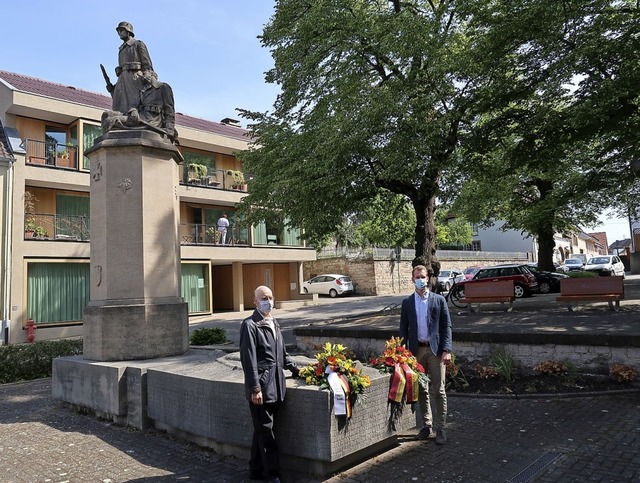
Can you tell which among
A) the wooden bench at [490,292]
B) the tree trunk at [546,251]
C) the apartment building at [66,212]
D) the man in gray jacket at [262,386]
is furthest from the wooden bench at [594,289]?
the tree trunk at [546,251]

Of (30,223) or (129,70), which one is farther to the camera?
(30,223)

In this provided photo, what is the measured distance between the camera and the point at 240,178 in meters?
29.5

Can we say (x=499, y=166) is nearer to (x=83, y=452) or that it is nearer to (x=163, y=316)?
(x=163, y=316)

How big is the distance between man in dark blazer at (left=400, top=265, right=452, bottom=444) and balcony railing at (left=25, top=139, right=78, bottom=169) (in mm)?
20199

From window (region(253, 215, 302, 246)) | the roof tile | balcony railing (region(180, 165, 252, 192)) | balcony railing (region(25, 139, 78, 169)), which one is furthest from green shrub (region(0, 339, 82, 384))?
window (region(253, 215, 302, 246))

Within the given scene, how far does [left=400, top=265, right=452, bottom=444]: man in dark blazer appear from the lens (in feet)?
18.9

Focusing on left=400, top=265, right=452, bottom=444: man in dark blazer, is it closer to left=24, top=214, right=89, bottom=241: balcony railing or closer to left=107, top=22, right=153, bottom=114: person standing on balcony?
left=107, top=22, right=153, bottom=114: person standing on balcony

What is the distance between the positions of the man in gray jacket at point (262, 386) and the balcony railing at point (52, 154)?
20.3 metres

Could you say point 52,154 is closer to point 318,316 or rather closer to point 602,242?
point 318,316

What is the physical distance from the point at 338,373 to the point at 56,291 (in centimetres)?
1970

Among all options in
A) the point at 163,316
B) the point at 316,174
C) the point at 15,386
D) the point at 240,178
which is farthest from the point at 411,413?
the point at 240,178

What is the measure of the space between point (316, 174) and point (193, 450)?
34.3ft

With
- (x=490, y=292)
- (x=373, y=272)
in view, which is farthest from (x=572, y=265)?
(x=490, y=292)

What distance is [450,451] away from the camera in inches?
206
